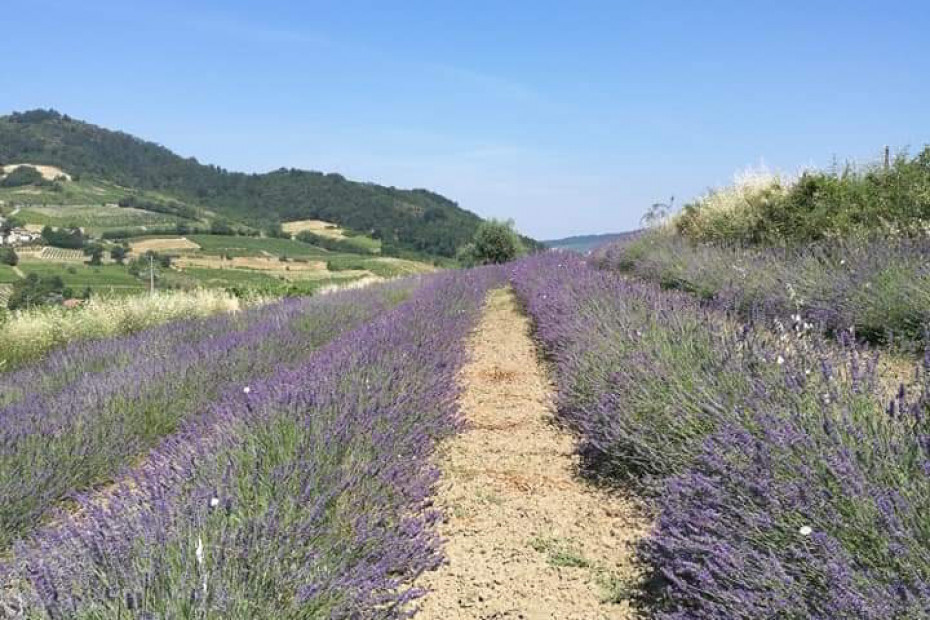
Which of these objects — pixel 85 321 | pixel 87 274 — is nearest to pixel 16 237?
pixel 87 274

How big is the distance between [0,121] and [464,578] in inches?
5504

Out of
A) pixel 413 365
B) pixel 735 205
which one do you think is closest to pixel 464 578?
pixel 413 365

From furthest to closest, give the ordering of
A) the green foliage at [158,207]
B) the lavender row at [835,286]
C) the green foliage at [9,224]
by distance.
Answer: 1. the green foliage at [158,207]
2. the green foliage at [9,224]
3. the lavender row at [835,286]

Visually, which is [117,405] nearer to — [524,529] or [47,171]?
[524,529]

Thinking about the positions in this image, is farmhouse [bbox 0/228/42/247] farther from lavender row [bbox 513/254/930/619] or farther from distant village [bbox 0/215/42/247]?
lavender row [bbox 513/254/930/619]

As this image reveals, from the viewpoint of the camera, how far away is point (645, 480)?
2602 millimetres

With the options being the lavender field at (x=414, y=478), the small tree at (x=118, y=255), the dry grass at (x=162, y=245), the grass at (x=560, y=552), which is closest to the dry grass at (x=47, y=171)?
the dry grass at (x=162, y=245)

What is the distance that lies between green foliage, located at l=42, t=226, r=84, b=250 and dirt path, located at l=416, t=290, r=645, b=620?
60.7 meters

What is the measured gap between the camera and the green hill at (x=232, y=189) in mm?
89688

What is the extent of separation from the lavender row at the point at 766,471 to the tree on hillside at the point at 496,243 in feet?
64.6

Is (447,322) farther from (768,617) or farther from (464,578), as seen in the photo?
(768,617)

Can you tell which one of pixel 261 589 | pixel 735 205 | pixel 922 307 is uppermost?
pixel 735 205

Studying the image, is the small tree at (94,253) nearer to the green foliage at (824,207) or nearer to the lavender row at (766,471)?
the green foliage at (824,207)

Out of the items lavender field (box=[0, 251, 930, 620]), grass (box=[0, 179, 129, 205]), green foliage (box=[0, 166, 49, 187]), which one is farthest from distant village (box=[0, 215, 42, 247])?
lavender field (box=[0, 251, 930, 620])
